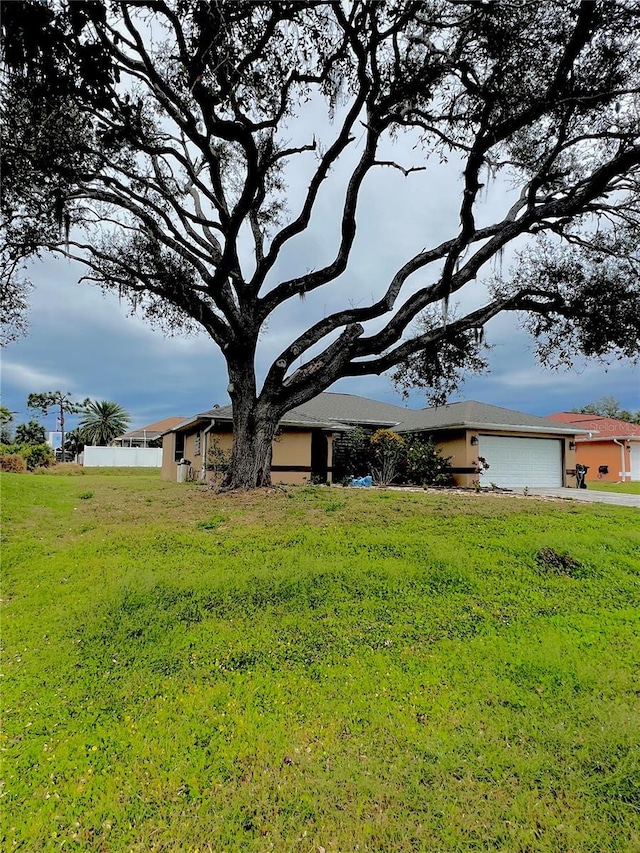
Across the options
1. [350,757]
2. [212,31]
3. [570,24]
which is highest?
[570,24]

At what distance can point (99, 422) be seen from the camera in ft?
160

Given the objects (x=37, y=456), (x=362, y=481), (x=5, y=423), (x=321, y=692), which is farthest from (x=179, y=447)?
(x=5, y=423)

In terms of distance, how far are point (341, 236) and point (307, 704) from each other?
27.6ft

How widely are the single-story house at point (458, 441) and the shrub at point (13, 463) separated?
7.59m

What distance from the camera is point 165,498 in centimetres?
1008

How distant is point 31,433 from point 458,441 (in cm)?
4331

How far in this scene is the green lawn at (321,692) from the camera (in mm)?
2348

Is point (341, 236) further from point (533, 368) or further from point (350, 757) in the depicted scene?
point (350, 757)

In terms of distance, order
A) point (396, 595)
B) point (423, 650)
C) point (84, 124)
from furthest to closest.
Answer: point (84, 124)
point (396, 595)
point (423, 650)

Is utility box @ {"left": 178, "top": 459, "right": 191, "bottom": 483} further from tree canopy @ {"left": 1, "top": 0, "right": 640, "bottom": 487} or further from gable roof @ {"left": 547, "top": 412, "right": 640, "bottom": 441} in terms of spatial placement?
gable roof @ {"left": 547, "top": 412, "right": 640, "bottom": 441}

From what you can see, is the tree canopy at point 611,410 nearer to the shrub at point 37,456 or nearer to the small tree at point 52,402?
the shrub at point 37,456

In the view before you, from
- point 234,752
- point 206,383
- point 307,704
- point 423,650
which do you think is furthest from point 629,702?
point 206,383

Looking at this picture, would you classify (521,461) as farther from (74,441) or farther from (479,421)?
(74,441)

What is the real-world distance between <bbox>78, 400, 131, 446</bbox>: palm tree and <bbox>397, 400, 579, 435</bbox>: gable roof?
3761 cm
